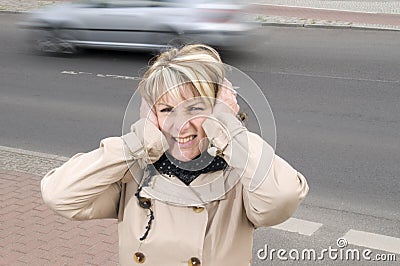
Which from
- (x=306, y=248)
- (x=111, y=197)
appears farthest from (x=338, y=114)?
(x=111, y=197)

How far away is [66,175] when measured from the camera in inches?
92.1

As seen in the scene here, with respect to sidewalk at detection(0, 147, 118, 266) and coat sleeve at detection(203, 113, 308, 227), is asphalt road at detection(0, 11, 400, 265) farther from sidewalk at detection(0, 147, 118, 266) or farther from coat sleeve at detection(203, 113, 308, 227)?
coat sleeve at detection(203, 113, 308, 227)

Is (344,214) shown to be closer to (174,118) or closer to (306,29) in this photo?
(174,118)

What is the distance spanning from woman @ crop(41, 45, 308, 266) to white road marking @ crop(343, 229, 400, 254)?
3407mm

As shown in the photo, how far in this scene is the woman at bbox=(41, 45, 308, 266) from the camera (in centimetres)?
219

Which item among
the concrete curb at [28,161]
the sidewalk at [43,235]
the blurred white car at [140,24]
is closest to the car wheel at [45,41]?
the blurred white car at [140,24]

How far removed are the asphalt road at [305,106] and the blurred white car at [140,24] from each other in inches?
16.4

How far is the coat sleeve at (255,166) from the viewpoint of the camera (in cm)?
217

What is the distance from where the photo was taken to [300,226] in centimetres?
598

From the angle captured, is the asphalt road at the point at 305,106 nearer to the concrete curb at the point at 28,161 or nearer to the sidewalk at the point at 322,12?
the concrete curb at the point at 28,161

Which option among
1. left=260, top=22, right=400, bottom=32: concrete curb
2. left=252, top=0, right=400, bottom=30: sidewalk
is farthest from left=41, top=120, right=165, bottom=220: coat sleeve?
left=252, top=0, right=400, bottom=30: sidewalk

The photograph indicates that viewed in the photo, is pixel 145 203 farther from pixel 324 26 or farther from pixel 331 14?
pixel 331 14

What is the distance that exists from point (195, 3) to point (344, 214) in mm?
7596

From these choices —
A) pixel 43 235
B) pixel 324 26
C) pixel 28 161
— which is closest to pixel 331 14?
pixel 324 26
